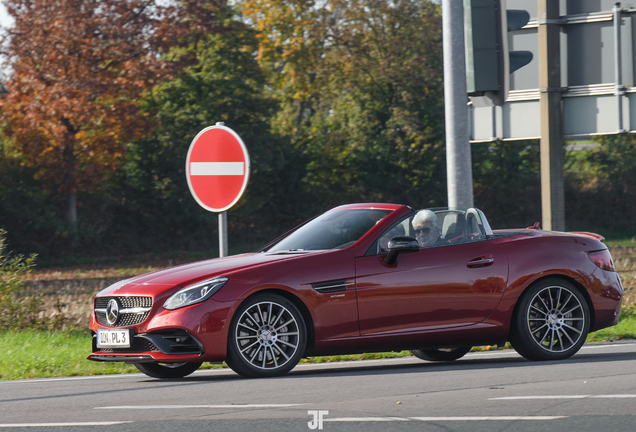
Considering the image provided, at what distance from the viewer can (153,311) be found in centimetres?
775

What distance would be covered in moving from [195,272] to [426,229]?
211 cm

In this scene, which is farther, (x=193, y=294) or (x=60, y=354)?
(x=60, y=354)

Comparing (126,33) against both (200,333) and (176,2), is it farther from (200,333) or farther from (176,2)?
(200,333)

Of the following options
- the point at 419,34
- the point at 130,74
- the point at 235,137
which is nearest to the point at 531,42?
the point at 235,137

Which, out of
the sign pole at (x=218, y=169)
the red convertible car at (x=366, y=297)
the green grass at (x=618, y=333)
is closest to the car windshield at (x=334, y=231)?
the red convertible car at (x=366, y=297)

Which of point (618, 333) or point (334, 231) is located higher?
point (334, 231)

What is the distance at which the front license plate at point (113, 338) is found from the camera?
7.89m

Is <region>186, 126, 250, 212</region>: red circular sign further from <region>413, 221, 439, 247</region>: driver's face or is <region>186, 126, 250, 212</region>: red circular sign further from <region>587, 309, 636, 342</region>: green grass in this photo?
<region>587, 309, 636, 342</region>: green grass

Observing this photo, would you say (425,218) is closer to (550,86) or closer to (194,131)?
(550,86)

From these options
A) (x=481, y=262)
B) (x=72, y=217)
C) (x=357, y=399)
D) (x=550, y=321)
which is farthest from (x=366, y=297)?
(x=72, y=217)

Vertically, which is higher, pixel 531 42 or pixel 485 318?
pixel 531 42

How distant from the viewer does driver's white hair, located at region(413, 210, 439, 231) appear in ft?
28.4

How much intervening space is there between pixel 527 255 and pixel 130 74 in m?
26.2

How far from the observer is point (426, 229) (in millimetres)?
8625
